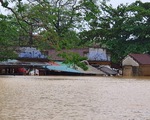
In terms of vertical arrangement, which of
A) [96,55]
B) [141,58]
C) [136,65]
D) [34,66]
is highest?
[96,55]

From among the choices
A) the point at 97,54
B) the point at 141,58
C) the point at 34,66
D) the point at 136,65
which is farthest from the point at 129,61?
the point at 34,66

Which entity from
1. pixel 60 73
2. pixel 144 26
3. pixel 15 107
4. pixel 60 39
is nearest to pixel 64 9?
pixel 60 73

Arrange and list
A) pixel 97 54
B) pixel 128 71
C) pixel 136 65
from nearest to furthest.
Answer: pixel 136 65, pixel 128 71, pixel 97 54

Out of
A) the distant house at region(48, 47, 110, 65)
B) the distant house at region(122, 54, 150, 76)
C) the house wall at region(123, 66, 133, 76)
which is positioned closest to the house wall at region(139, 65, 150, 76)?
the distant house at region(122, 54, 150, 76)

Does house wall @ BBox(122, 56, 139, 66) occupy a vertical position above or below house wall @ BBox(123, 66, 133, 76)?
above

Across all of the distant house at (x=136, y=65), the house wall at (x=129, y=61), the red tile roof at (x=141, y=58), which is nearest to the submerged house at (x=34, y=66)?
the house wall at (x=129, y=61)

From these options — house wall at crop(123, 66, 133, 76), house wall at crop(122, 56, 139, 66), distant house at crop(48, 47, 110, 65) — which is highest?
distant house at crop(48, 47, 110, 65)

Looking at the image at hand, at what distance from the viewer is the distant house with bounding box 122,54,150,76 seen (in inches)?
1845

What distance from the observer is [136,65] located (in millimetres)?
47750

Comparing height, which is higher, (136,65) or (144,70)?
(136,65)

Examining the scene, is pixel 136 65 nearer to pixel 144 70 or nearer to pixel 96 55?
pixel 144 70

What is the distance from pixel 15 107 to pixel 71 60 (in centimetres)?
601

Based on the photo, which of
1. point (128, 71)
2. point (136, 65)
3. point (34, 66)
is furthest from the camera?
point (128, 71)

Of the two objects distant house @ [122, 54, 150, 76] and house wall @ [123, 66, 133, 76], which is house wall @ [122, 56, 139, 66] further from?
house wall @ [123, 66, 133, 76]
